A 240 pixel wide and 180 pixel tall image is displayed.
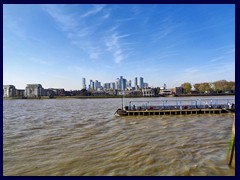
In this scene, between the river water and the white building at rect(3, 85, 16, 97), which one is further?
the white building at rect(3, 85, 16, 97)

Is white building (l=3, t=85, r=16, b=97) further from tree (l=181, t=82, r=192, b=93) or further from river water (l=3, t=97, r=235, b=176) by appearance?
river water (l=3, t=97, r=235, b=176)

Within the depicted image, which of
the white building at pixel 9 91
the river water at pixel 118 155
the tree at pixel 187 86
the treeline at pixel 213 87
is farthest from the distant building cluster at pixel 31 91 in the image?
the river water at pixel 118 155

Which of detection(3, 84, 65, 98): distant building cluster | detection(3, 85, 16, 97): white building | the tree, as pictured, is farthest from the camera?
the tree

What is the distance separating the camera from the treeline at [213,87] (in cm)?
13975

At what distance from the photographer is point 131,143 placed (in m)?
13.8

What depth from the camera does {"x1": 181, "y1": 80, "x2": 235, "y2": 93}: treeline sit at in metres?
140

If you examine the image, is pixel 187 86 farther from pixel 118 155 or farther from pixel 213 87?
pixel 118 155

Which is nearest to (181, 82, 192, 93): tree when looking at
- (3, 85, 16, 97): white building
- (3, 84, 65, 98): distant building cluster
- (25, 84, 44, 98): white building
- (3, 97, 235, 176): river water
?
(3, 84, 65, 98): distant building cluster

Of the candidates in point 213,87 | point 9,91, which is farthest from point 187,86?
point 9,91

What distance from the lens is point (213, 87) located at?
14925cm

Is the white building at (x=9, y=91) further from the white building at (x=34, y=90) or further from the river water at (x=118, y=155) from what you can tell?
Result: the river water at (x=118, y=155)

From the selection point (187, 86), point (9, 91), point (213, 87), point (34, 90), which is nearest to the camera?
point (9, 91)

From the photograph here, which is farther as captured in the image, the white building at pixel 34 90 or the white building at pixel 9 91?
the white building at pixel 34 90
